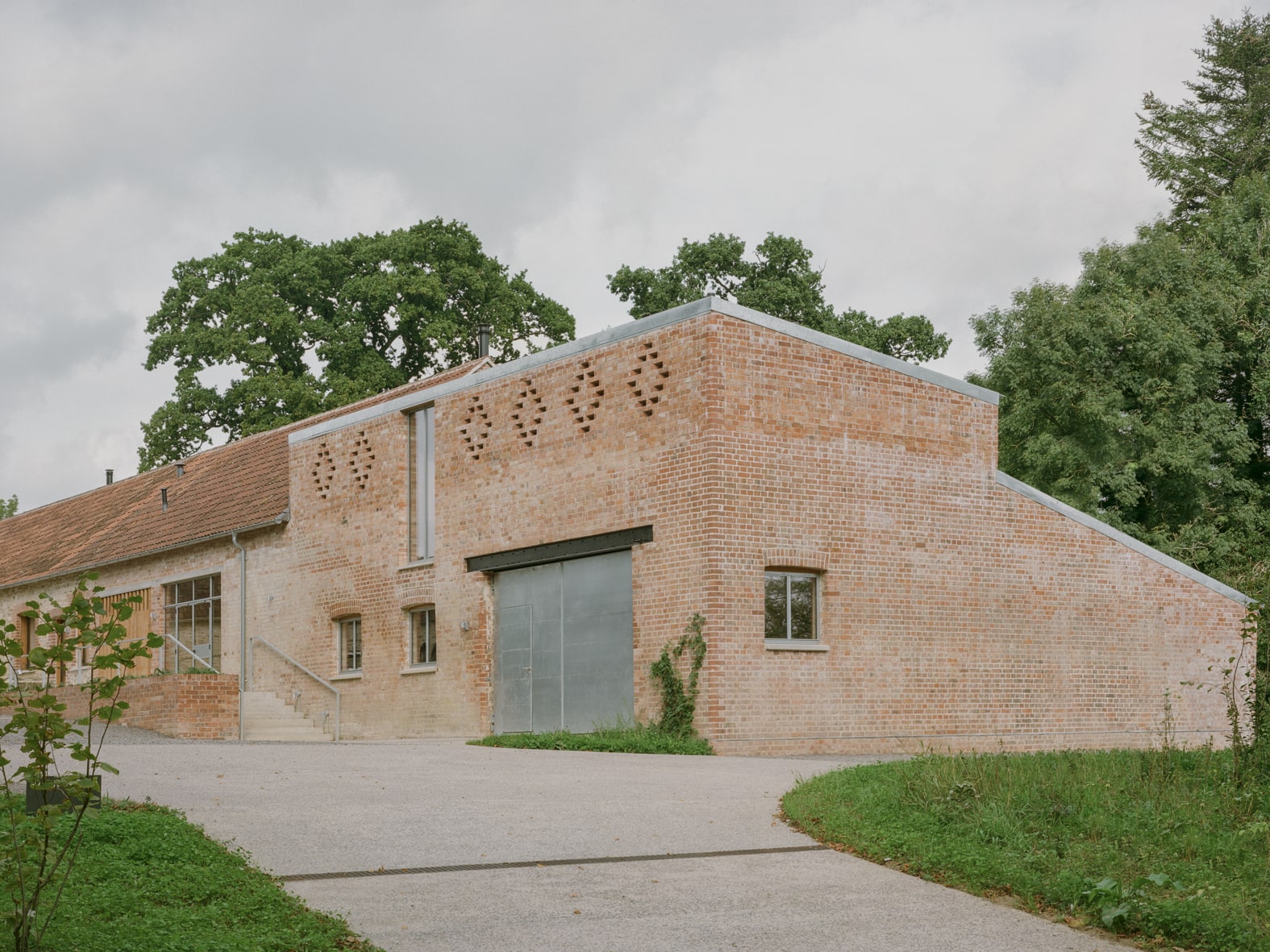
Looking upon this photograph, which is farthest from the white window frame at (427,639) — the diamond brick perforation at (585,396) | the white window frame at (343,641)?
the diamond brick perforation at (585,396)

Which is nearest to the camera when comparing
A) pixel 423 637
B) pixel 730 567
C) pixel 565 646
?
pixel 730 567

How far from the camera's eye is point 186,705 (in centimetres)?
2181

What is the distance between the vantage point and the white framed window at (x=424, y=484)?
24.2 metres

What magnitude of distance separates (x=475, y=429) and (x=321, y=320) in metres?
22.4

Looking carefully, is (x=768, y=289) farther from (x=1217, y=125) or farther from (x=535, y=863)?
(x=535, y=863)

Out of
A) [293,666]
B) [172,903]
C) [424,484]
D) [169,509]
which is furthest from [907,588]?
[169,509]

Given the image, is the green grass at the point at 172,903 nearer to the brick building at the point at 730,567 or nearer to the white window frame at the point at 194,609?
the brick building at the point at 730,567

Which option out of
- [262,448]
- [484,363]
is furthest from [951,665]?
[262,448]

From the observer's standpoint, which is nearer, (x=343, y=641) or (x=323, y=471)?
(x=343, y=641)

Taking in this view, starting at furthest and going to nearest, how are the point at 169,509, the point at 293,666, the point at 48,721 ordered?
the point at 169,509 → the point at 293,666 → the point at 48,721

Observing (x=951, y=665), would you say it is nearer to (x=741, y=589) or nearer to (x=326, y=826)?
(x=741, y=589)

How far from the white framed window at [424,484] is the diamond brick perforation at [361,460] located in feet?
3.82

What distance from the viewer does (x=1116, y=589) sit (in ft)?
74.9

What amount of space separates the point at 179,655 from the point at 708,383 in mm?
14432
